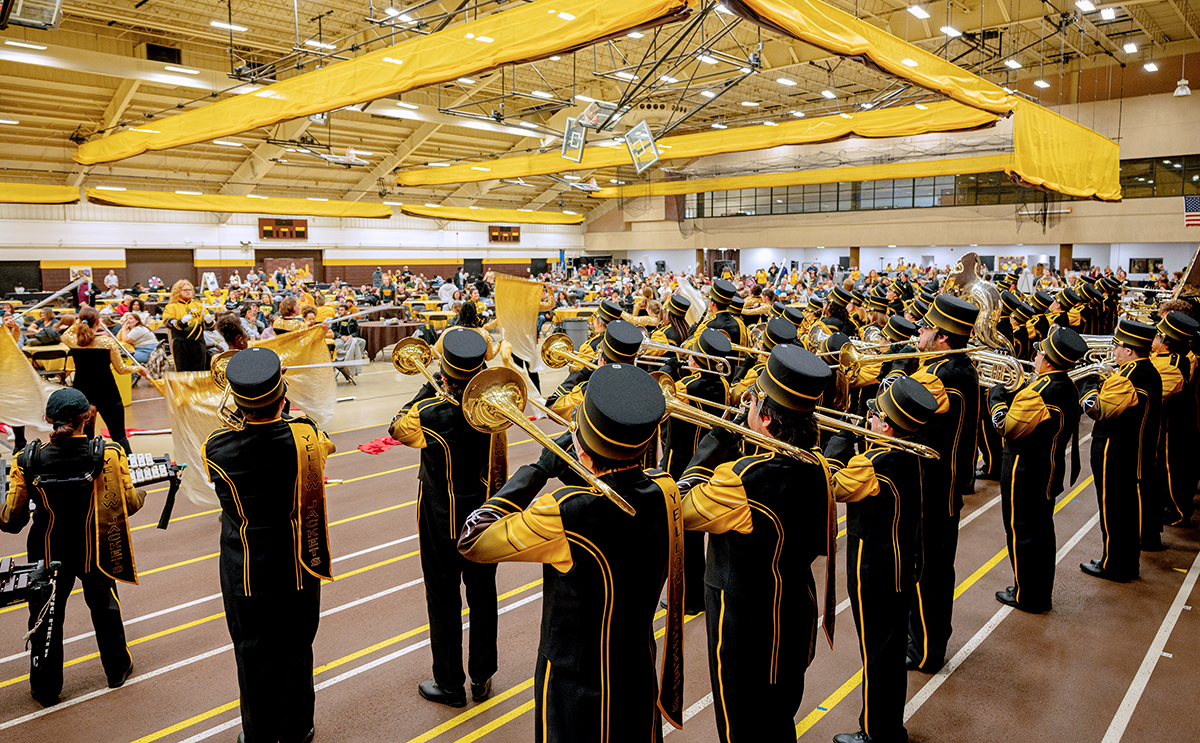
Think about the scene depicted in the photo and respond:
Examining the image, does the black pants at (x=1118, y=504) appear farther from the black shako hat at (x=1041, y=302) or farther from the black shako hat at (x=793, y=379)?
the black shako hat at (x=1041, y=302)

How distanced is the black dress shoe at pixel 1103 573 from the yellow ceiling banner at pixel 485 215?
24295 millimetres

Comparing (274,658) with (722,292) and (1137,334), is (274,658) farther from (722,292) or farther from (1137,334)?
(1137,334)

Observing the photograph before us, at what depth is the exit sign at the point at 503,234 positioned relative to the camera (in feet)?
129

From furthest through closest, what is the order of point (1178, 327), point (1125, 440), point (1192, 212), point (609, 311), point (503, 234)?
point (503, 234) < point (1192, 212) < point (609, 311) < point (1178, 327) < point (1125, 440)

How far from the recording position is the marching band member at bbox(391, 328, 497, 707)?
3.67 metres

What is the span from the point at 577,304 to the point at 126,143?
34.6ft

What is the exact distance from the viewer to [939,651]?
4309mm

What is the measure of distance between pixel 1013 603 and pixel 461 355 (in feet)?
13.8

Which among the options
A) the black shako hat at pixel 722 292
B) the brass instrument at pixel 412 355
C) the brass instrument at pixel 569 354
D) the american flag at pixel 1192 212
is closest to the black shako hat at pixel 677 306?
the black shako hat at pixel 722 292

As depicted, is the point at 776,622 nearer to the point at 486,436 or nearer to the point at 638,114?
the point at 486,436

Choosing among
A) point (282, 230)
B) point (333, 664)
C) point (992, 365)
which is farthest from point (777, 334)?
point (282, 230)

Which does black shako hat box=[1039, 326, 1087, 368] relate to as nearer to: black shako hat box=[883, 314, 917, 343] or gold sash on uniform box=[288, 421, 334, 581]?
black shako hat box=[883, 314, 917, 343]

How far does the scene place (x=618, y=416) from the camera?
7.06 feet

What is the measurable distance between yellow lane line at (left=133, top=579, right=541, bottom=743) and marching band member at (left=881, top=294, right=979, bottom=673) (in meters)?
2.62
